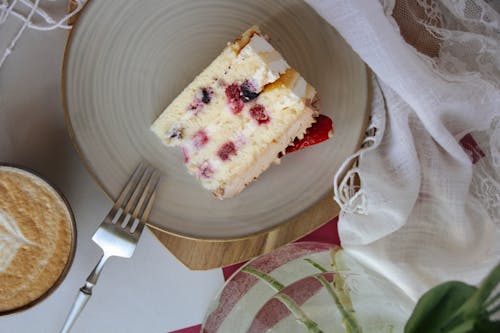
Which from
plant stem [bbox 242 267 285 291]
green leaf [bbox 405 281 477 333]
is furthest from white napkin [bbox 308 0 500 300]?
green leaf [bbox 405 281 477 333]

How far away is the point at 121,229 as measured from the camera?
1.48 meters

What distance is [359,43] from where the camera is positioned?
1496 mm

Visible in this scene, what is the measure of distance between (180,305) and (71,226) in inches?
16.1

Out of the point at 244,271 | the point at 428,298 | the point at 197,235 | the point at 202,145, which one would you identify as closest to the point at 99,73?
the point at 202,145

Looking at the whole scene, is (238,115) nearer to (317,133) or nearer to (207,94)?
(207,94)

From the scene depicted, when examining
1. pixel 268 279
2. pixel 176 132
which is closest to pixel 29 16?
pixel 176 132

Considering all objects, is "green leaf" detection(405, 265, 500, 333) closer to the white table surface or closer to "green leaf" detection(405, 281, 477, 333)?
"green leaf" detection(405, 281, 477, 333)

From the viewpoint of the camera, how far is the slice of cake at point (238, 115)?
1463mm

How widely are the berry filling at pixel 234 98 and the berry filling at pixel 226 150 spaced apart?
90 millimetres

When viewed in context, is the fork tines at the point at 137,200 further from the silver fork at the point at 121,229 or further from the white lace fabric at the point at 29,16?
the white lace fabric at the point at 29,16

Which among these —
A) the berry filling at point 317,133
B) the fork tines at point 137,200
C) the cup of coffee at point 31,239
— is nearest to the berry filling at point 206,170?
the fork tines at point 137,200

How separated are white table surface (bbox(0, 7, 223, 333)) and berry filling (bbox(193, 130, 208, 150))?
29cm

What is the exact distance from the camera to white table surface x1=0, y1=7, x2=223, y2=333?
5.06 feet

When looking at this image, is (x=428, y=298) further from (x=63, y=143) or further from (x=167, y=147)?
(x=63, y=143)
